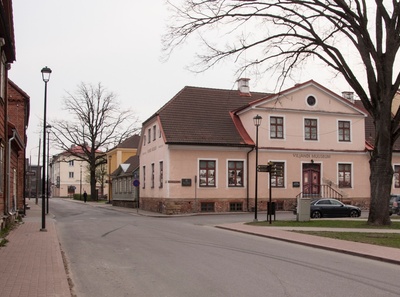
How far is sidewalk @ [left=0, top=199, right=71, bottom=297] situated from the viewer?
310 inches

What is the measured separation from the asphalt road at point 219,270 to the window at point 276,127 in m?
22.2

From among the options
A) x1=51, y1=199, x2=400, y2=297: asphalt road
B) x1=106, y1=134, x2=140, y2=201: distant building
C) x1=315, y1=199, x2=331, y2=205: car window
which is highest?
x1=106, y1=134, x2=140, y2=201: distant building

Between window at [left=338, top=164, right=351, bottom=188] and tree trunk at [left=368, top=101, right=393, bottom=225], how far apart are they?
17.3m

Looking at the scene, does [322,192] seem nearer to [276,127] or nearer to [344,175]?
[344,175]

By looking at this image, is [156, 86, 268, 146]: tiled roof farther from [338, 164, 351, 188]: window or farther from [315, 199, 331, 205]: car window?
[338, 164, 351, 188]: window

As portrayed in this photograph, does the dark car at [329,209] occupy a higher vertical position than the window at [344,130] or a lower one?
lower

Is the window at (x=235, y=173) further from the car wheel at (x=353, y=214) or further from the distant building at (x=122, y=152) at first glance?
the distant building at (x=122, y=152)

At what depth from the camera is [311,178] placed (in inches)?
1519

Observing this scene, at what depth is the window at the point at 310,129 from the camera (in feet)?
127

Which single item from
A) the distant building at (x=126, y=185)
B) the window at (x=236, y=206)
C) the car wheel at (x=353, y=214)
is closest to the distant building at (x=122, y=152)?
the distant building at (x=126, y=185)

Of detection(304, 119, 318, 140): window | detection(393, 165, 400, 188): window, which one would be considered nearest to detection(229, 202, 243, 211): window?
detection(304, 119, 318, 140): window

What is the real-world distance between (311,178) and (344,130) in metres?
4.86

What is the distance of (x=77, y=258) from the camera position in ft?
40.4

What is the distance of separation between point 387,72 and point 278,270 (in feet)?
47.4
